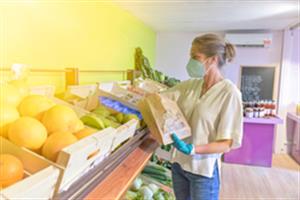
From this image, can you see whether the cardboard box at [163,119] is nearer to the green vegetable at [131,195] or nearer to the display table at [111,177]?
the display table at [111,177]

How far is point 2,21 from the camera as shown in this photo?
4.06 ft

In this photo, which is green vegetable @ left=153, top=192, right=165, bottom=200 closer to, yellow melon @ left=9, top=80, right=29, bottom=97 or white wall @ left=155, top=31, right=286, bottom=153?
yellow melon @ left=9, top=80, right=29, bottom=97

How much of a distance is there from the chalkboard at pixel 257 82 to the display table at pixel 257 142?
2.87 ft

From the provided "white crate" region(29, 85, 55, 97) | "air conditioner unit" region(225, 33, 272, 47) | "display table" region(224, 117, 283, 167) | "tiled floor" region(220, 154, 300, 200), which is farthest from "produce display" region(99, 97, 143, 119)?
"air conditioner unit" region(225, 33, 272, 47)

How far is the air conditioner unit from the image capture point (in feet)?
14.5

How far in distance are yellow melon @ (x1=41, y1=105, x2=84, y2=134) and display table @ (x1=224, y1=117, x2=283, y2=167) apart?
11.7 feet

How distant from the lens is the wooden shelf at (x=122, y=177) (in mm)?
1004

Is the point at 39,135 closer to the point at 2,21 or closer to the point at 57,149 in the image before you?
the point at 57,149

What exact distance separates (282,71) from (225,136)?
3697mm

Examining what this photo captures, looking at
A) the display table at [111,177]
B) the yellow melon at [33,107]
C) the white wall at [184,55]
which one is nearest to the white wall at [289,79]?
the white wall at [184,55]

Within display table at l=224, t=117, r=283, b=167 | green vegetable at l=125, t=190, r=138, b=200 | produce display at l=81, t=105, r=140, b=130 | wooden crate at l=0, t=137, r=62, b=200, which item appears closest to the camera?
wooden crate at l=0, t=137, r=62, b=200

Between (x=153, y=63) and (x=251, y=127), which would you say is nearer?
(x=251, y=127)

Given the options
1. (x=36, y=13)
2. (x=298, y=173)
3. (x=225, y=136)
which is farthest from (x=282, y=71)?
(x=36, y=13)

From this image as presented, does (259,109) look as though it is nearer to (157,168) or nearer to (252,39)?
(252,39)
